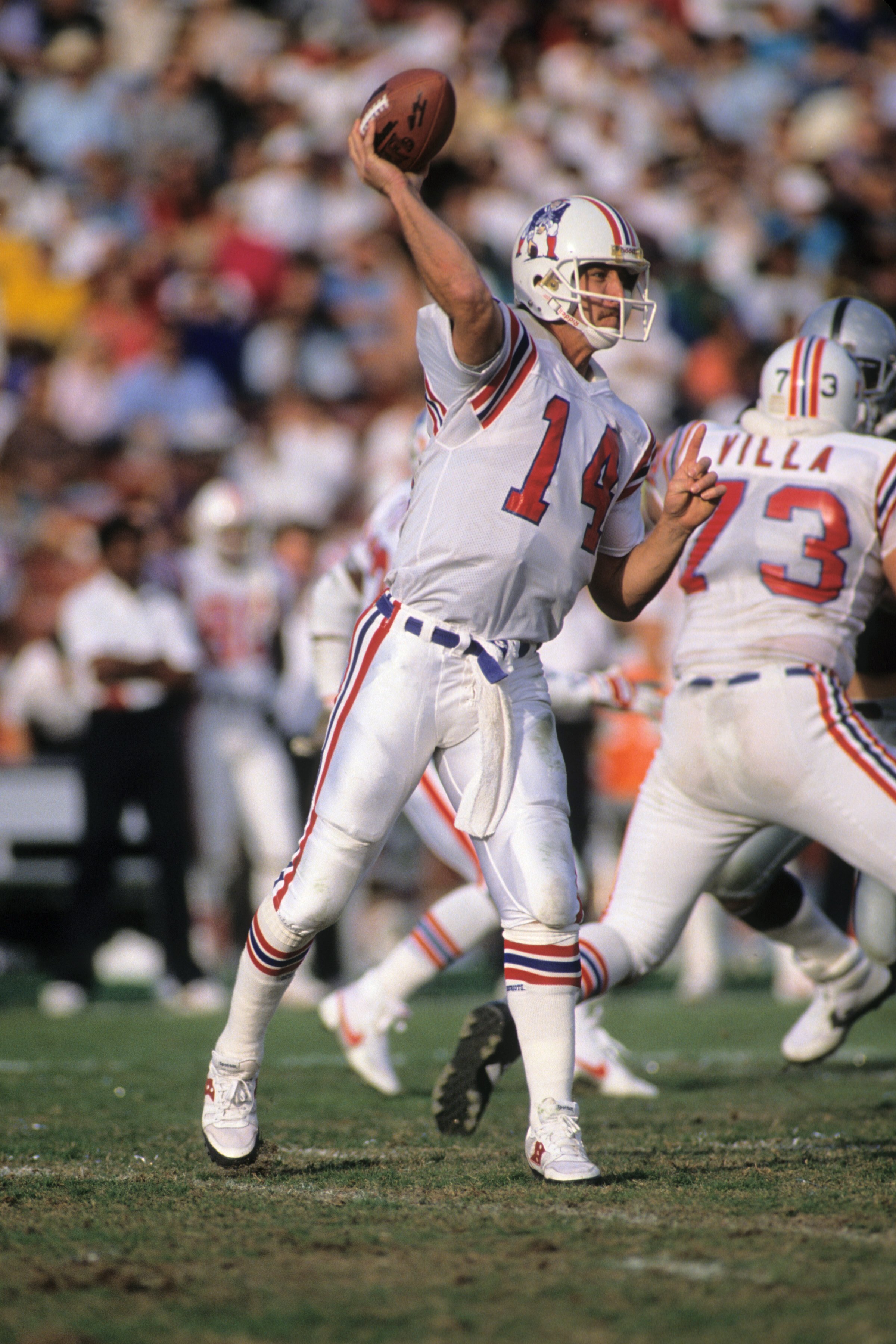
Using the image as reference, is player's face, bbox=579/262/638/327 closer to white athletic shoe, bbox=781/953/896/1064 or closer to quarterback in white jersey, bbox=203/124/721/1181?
quarterback in white jersey, bbox=203/124/721/1181

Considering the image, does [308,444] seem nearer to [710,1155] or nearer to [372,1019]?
[372,1019]

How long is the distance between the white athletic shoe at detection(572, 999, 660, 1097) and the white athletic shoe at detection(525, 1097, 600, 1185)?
1.56 metres

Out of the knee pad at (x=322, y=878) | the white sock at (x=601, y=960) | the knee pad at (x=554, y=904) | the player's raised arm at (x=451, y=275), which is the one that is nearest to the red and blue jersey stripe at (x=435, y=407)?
the player's raised arm at (x=451, y=275)

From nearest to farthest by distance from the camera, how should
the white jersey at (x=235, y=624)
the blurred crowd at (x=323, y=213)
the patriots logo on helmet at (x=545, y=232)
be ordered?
the patriots logo on helmet at (x=545, y=232)
the white jersey at (x=235, y=624)
the blurred crowd at (x=323, y=213)

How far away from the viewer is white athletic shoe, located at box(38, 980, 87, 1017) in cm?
748

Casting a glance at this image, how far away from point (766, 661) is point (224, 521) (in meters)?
4.61

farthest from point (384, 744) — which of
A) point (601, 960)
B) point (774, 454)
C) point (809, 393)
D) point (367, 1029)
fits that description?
point (367, 1029)

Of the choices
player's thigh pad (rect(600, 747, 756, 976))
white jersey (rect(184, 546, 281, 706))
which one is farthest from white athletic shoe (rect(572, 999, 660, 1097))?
white jersey (rect(184, 546, 281, 706))

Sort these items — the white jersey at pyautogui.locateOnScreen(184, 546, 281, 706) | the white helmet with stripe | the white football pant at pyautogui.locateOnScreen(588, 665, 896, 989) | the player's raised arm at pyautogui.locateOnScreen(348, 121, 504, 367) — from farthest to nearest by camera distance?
the white jersey at pyautogui.locateOnScreen(184, 546, 281, 706)
the white helmet with stripe
the white football pant at pyautogui.locateOnScreen(588, 665, 896, 989)
the player's raised arm at pyautogui.locateOnScreen(348, 121, 504, 367)

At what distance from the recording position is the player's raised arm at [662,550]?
3.46m

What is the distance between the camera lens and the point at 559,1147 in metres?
3.29

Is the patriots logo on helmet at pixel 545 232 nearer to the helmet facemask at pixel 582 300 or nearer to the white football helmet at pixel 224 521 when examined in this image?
the helmet facemask at pixel 582 300

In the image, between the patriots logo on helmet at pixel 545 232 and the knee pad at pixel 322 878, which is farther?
the patriots logo on helmet at pixel 545 232

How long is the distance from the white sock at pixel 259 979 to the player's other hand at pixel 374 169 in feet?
5.01
